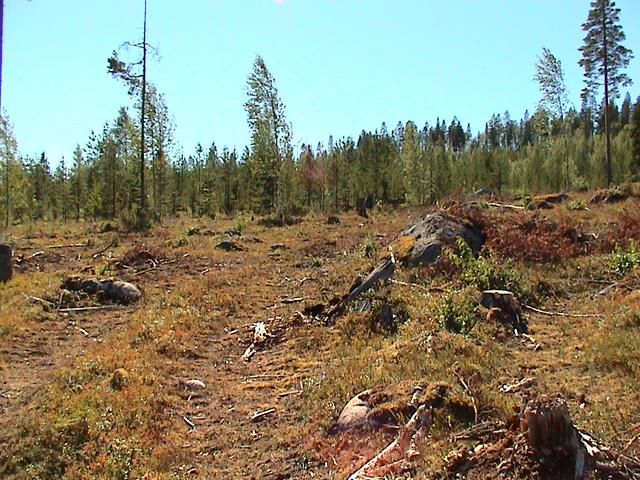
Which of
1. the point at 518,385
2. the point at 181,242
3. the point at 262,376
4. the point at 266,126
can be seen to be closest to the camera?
the point at 518,385

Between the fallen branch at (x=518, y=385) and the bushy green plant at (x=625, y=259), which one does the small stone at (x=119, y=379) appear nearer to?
the fallen branch at (x=518, y=385)

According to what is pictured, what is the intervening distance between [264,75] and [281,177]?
7.35 m

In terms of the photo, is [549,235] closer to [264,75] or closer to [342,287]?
[342,287]

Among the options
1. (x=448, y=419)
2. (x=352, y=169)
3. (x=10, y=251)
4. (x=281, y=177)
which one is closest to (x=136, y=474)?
(x=448, y=419)

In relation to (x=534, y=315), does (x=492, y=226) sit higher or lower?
higher

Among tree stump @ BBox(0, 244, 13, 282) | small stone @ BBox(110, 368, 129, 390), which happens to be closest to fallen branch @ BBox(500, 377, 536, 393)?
small stone @ BBox(110, 368, 129, 390)

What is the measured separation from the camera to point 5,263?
53.5ft

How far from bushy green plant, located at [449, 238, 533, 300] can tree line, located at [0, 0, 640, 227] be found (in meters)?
22.7

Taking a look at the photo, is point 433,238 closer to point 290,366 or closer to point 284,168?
point 290,366

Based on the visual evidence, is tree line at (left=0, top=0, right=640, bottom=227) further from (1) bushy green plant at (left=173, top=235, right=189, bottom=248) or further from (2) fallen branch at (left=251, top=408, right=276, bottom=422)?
(2) fallen branch at (left=251, top=408, right=276, bottom=422)

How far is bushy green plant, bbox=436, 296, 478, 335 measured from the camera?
826 centimetres

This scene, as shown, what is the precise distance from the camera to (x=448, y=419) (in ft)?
17.6

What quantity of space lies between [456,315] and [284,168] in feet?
107

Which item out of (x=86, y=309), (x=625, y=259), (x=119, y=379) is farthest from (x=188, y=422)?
(x=625, y=259)
